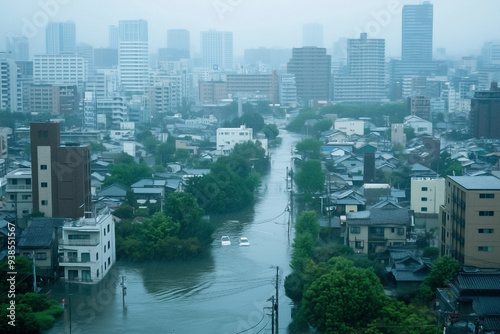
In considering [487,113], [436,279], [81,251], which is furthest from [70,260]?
[487,113]

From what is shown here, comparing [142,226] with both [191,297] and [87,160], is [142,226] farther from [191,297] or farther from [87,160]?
[191,297]

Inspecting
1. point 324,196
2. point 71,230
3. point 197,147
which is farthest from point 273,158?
point 71,230

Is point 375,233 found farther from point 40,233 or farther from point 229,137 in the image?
point 229,137

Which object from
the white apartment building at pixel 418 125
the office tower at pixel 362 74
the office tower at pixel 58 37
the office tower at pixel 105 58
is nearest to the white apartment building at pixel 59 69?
the office tower at pixel 58 37

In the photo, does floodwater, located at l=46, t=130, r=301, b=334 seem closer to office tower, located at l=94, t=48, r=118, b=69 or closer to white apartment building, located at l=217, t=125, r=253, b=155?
white apartment building, located at l=217, t=125, r=253, b=155

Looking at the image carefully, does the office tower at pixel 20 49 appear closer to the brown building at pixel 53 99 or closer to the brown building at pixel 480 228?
the brown building at pixel 53 99

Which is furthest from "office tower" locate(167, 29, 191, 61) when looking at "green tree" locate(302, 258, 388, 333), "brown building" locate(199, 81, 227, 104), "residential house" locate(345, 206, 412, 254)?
"green tree" locate(302, 258, 388, 333)

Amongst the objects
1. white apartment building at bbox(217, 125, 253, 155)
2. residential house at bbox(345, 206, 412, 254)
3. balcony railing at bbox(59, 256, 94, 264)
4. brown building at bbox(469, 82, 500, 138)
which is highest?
A: brown building at bbox(469, 82, 500, 138)
